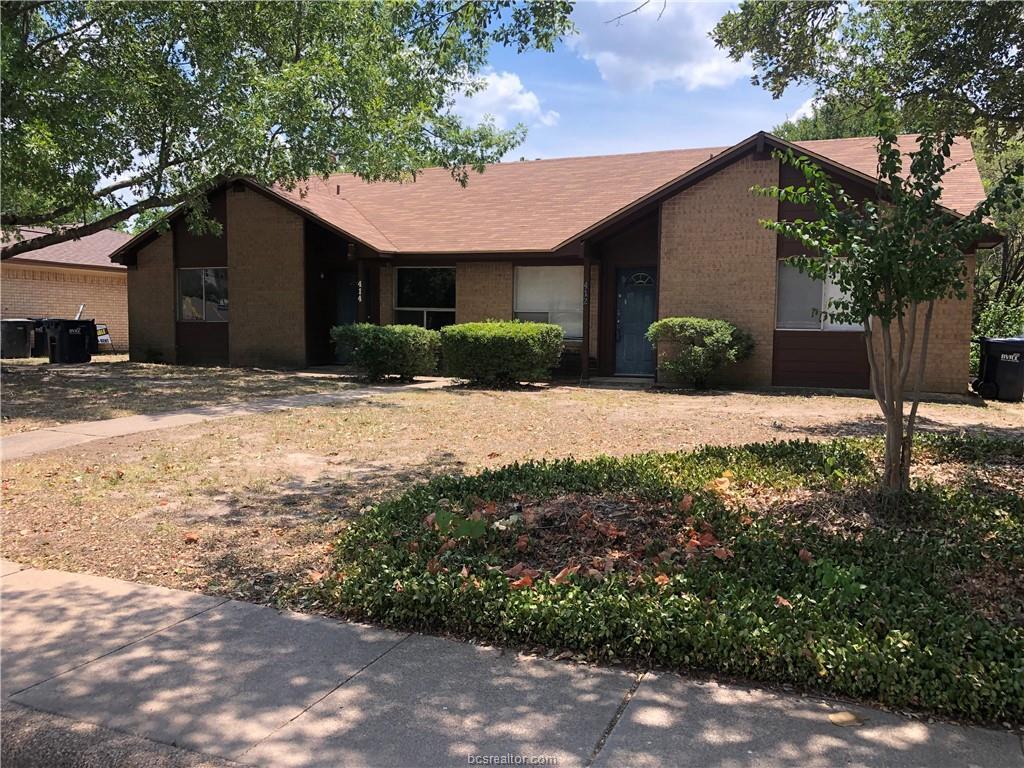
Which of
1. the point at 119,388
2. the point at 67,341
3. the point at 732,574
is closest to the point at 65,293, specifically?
the point at 67,341

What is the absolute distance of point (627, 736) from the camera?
284cm

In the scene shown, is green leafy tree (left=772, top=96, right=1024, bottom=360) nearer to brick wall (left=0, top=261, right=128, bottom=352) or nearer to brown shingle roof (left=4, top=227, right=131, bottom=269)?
brown shingle roof (left=4, top=227, right=131, bottom=269)

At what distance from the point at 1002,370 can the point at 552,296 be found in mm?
8947

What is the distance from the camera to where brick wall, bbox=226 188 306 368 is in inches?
752

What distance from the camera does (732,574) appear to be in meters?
3.99

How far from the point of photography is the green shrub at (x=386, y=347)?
1528 centimetres

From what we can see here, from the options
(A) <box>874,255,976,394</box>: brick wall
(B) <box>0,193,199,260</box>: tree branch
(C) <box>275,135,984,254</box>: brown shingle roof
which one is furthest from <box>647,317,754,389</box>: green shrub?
(B) <box>0,193,199,260</box>: tree branch

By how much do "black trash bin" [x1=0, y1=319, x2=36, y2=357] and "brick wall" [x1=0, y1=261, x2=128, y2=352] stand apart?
5.51 ft

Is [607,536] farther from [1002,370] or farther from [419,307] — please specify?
[419,307]

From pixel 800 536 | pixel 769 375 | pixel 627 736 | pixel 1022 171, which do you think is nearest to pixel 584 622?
pixel 627 736

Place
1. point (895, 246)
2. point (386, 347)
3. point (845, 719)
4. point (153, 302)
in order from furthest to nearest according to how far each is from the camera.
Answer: point (153, 302), point (386, 347), point (895, 246), point (845, 719)

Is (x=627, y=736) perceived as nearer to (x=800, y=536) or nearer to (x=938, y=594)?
(x=938, y=594)

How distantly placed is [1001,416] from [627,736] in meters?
11.1

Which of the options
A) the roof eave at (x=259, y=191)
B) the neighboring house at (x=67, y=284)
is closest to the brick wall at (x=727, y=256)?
the roof eave at (x=259, y=191)
